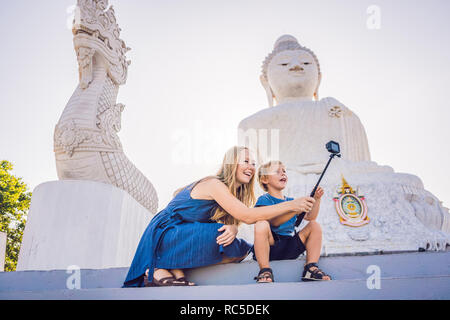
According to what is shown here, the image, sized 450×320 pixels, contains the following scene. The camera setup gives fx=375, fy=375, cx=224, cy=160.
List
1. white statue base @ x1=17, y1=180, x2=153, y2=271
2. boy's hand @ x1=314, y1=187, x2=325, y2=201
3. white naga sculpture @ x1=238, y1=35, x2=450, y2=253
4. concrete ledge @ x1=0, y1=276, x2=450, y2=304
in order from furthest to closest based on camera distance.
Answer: white statue base @ x1=17, y1=180, x2=153, y2=271
white naga sculpture @ x1=238, y1=35, x2=450, y2=253
boy's hand @ x1=314, y1=187, x2=325, y2=201
concrete ledge @ x1=0, y1=276, x2=450, y2=304

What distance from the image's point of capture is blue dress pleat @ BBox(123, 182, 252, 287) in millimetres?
2070

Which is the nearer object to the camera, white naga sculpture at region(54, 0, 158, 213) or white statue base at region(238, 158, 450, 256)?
white statue base at region(238, 158, 450, 256)

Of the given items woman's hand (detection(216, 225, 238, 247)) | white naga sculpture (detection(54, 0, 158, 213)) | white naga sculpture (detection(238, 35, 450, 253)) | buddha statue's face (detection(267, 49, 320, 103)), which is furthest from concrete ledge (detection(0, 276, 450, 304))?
buddha statue's face (detection(267, 49, 320, 103))

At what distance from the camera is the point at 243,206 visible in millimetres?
2070

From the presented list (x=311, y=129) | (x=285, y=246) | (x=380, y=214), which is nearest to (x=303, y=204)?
(x=285, y=246)

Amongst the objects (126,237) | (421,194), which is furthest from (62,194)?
(421,194)

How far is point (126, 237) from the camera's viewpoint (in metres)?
4.77

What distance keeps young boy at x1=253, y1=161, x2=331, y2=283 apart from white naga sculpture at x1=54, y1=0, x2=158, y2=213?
3035mm

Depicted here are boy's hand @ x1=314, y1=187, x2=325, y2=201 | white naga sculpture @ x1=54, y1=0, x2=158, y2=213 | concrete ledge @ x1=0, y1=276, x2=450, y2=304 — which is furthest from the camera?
white naga sculpture @ x1=54, y1=0, x2=158, y2=213

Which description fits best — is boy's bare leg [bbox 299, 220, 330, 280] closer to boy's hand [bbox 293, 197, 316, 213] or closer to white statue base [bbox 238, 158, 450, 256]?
boy's hand [bbox 293, 197, 316, 213]

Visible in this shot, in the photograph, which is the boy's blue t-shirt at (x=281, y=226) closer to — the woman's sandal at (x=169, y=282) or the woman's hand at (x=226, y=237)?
the woman's hand at (x=226, y=237)

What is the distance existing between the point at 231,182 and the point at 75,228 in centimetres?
268

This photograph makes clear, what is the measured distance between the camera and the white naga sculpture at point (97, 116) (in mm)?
4832
